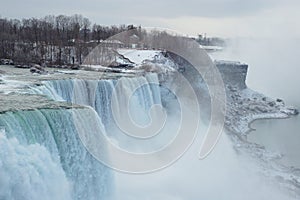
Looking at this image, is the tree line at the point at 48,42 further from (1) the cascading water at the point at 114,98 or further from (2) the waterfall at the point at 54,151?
(2) the waterfall at the point at 54,151

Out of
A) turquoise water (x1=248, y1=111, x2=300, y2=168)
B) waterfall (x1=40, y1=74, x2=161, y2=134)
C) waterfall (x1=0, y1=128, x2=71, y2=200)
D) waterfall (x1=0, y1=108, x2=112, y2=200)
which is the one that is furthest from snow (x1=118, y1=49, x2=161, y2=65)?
waterfall (x1=0, y1=128, x2=71, y2=200)

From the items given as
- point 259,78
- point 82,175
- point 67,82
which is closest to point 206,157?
point 67,82

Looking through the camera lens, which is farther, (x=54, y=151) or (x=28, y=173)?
(x=54, y=151)

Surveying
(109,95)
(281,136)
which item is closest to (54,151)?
(109,95)

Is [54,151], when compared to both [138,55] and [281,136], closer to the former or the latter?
[281,136]

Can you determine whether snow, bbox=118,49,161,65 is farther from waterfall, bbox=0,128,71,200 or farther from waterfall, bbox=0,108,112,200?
waterfall, bbox=0,128,71,200

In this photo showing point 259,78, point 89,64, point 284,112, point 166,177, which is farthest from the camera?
point 259,78

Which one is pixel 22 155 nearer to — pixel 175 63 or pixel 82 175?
pixel 82 175

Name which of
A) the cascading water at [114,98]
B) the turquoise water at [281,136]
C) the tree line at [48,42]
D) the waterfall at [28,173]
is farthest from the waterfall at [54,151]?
the tree line at [48,42]
